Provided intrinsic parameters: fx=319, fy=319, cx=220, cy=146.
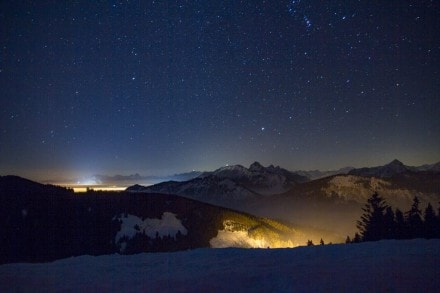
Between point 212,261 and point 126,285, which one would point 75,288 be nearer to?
point 126,285

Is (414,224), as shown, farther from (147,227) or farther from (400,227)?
(147,227)

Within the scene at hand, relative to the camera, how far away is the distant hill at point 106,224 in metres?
97.5

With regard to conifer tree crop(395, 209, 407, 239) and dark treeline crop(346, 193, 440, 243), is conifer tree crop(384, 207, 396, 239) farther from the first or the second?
conifer tree crop(395, 209, 407, 239)

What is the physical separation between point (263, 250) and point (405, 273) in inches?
195

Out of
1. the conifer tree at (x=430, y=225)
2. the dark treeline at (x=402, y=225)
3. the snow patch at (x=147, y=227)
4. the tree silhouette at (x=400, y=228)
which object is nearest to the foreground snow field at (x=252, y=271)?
the dark treeline at (x=402, y=225)

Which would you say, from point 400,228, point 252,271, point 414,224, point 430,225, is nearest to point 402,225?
point 400,228

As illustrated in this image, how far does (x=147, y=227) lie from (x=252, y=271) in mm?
109160

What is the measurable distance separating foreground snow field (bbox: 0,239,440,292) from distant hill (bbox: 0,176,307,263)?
306 feet

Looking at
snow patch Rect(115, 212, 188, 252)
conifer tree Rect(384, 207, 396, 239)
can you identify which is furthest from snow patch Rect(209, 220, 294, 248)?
conifer tree Rect(384, 207, 396, 239)

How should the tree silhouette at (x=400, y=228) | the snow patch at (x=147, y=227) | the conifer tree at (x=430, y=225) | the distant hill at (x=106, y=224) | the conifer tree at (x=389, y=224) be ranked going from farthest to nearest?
1. the snow patch at (x=147, y=227)
2. the distant hill at (x=106, y=224)
3. the conifer tree at (x=389, y=224)
4. the tree silhouette at (x=400, y=228)
5. the conifer tree at (x=430, y=225)

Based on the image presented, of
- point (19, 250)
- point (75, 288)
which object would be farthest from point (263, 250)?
point (19, 250)

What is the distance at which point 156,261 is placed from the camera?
1138 centimetres

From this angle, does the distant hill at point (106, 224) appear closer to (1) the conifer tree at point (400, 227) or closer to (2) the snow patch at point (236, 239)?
(2) the snow patch at point (236, 239)

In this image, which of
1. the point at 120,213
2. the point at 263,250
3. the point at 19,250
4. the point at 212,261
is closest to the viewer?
the point at 212,261
